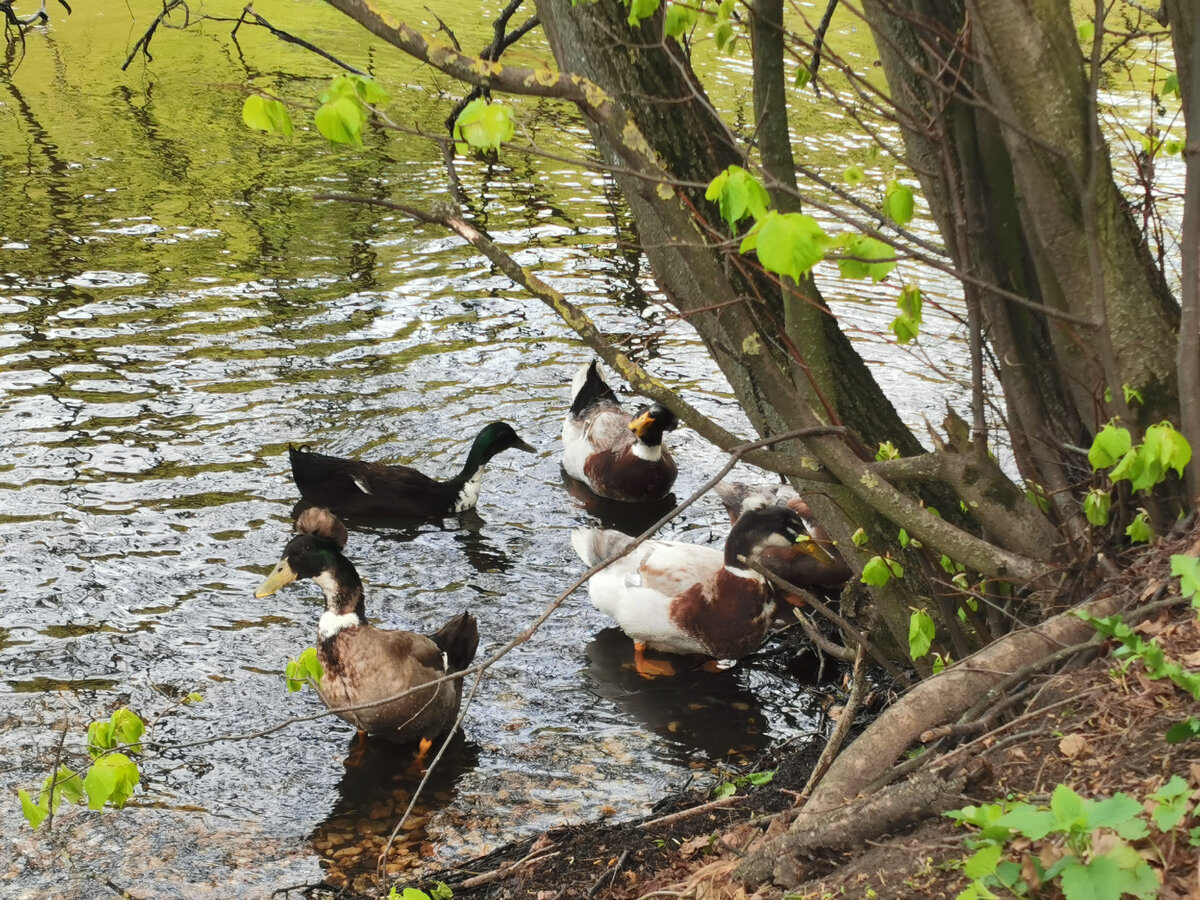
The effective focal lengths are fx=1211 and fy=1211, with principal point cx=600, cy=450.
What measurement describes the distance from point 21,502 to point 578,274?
18.5ft

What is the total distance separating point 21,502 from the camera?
746 centimetres

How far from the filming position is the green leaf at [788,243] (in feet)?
7.53

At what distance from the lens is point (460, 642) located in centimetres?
625

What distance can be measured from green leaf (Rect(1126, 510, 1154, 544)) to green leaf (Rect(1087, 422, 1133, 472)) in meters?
0.52

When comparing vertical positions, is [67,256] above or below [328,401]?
above

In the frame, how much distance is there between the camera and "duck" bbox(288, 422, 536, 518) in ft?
25.4

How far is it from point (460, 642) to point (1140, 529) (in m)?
3.68

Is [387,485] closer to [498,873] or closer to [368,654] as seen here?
[368,654]

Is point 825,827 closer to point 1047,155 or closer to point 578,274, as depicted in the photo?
point 1047,155

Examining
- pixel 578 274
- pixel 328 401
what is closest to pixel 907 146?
pixel 328 401

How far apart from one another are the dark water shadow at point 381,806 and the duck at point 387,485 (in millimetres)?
2192

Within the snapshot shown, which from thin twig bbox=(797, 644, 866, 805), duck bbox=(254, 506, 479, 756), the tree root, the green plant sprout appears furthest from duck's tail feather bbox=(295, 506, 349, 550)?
the tree root

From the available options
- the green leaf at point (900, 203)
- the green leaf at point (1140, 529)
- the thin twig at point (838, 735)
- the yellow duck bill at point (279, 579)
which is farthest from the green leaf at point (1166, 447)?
the yellow duck bill at point (279, 579)

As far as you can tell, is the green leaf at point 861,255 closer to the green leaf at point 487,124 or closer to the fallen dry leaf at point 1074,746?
the green leaf at point 487,124
